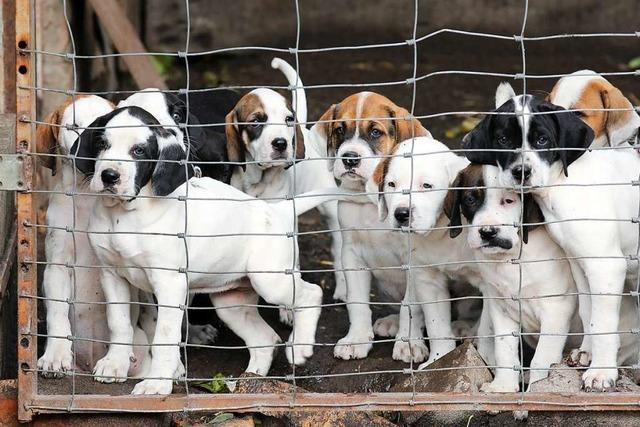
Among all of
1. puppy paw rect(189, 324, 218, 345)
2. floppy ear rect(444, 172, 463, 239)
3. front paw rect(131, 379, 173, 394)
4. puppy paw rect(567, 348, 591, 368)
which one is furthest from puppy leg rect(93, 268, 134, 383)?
puppy paw rect(567, 348, 591, 368)

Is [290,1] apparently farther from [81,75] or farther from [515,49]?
[81,75]

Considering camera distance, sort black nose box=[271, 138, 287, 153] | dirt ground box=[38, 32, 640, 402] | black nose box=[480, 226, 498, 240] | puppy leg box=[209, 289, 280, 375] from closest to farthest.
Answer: black nose box=[480, 226, 498, 240], puppy leg box=[209, 289, 280, 375], black nose box=[271, 138, 287, 153], dirt ground box=[38, 32, 640, 402]

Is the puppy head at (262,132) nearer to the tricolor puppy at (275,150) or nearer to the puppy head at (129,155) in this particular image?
the tricolor puppy at (275,150)

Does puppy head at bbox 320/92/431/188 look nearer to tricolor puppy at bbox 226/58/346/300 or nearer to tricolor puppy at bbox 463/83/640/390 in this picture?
tricolor puppy at bbox 226/58/346/300

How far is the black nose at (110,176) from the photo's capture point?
642 cm

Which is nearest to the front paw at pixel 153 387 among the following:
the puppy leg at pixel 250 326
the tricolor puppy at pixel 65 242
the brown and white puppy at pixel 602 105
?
the tricolor puppy at pixel 65 242

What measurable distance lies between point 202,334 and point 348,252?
44.3 inches

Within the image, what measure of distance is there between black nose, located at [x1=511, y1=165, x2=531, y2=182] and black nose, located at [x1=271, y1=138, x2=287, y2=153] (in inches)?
92.3

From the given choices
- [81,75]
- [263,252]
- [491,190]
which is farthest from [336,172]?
[81,75]

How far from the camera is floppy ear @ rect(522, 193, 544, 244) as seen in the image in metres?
6.79

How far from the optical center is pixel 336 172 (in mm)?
7824

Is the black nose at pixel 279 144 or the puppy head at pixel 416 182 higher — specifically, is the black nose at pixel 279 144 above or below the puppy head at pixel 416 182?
above

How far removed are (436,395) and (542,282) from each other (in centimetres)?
91

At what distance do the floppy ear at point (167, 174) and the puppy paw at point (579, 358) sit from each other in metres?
2.30
